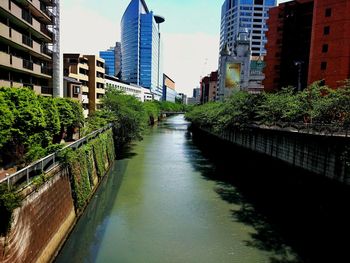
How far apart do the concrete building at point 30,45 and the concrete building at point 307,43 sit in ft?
121

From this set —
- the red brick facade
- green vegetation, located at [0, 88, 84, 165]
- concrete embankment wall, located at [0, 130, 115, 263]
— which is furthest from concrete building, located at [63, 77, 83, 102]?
the red brick facade

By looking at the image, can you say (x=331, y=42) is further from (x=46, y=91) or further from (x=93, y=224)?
(x=93, y=224)

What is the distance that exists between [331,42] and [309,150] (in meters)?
27.8

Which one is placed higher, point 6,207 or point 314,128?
point 314,128

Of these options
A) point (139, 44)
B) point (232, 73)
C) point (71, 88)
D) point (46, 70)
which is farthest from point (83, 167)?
point (139, 44)

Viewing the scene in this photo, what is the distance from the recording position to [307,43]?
2397 inches

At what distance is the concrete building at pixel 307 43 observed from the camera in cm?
4131

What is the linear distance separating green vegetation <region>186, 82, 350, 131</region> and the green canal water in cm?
947

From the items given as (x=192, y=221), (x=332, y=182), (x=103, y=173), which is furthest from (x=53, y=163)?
(x=332, y=182)

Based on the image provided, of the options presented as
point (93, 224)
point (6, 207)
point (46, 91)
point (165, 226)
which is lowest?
point (93, 224)

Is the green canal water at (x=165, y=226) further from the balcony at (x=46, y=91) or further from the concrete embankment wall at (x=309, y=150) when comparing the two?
the balcony at (x=46, y=91)

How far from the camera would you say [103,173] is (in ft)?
89.0

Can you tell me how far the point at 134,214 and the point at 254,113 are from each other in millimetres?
23180

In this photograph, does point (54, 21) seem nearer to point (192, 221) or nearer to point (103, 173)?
point (103, 173)
